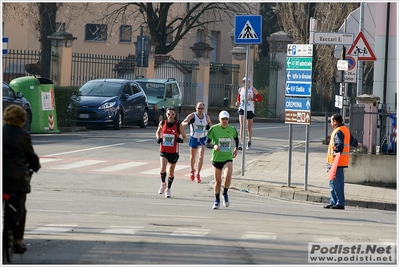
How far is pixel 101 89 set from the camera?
31.3m

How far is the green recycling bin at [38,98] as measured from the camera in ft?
89.2

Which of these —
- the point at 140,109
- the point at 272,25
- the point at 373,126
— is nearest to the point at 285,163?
the point at 373,126

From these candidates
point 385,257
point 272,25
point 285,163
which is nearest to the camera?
point 385,257

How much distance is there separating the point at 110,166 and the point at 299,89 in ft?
16.3

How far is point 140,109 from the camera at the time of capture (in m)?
32.1

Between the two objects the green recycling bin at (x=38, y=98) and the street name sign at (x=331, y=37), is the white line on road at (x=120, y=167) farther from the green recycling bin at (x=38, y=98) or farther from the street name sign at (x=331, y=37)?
the green recycling bin at (x=38, y=98)

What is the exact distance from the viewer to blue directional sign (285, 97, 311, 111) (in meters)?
18.0

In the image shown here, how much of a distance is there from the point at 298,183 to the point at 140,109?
14.1 metres

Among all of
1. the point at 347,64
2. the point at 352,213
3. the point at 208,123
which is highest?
the point at 347,64

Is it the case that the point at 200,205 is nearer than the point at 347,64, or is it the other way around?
the point at 200,205

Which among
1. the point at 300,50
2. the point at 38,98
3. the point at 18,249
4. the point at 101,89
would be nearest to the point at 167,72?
the point at 101,89

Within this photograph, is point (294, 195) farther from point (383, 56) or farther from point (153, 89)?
point (153, 89)

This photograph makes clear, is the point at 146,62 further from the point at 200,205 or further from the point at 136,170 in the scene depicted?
the point at 200,205

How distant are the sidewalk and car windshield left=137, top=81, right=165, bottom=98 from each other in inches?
475
